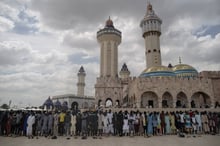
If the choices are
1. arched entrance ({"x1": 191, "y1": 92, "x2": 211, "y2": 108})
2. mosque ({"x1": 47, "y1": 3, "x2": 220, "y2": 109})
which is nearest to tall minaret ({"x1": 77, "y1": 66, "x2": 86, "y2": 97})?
mosque ({"x1": 47, "y1": 3, "x2": 220, "y2": 109})

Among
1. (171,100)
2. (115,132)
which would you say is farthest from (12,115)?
(171,100)

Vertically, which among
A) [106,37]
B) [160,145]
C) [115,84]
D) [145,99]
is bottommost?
[160,145]

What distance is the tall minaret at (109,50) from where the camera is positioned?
38.3 metres

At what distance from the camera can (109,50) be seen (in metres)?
39.1

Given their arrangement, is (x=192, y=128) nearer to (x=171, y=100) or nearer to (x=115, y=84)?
(x=171, y=100)

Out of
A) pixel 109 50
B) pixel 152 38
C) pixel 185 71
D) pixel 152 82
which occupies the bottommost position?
pixel 152 82

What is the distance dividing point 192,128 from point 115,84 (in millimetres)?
24362

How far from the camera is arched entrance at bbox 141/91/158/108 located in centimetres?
2886

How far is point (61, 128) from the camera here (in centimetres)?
1134

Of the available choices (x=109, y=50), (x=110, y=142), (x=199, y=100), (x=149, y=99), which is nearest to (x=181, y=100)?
(x=199, y=100)

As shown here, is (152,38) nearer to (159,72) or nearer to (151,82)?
(159,72)

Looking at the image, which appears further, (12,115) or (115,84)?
(115,84)

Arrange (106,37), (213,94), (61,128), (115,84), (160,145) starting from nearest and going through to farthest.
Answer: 1. (160,145)
2. (61,128)
3. (213,94)
4. (115,84)
5. (106,37)

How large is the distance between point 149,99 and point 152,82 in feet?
9.37
